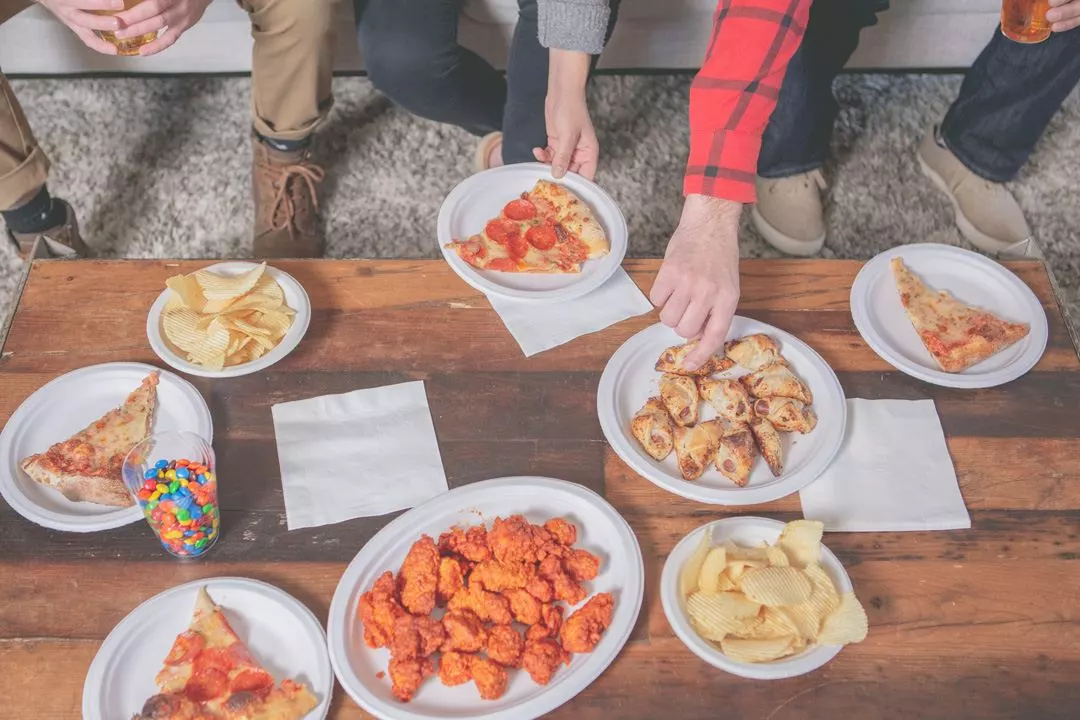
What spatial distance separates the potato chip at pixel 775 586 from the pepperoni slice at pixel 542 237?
0.67m

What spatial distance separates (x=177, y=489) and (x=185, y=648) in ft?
0.62

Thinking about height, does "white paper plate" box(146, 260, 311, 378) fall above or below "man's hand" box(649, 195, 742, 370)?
below

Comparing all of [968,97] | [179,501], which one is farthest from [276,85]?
[968,97]

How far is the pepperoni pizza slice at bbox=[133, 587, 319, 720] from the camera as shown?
1.05 metres

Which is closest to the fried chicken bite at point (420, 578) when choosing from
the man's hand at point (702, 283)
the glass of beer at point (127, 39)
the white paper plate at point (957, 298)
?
the man's hand at point (702, 283)

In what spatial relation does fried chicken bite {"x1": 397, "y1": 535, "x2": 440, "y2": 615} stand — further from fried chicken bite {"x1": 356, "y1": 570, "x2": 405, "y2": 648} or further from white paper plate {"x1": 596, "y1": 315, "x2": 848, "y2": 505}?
white paper plate {"x1": 596, "y1": 315, "x2": 848, "y2": 505}

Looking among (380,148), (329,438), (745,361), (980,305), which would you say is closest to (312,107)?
(380,148)

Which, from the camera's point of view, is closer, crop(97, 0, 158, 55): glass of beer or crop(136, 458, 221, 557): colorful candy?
crop(136, 458, 221, 557): colorful candy

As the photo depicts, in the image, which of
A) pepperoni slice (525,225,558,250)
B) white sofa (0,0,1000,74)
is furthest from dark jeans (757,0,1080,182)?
pepperoni slice (525,225,558,250)

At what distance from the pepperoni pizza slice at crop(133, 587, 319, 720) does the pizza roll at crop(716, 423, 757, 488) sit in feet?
2.02

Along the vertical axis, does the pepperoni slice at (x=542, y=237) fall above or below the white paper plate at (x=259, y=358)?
above

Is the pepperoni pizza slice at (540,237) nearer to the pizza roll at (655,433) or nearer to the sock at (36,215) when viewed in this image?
the pizza roll at (655,433)

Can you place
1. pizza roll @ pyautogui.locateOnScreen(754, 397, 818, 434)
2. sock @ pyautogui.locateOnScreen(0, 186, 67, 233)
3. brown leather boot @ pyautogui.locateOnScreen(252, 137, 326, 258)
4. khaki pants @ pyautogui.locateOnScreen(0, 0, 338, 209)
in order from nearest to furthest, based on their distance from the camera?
pizza roll @ pyautogui.locateOnScreen(754, 397, 818, 434) < khaki pants @ pyautogui.locateOnScreen(0, 0, 338, 209) < sock @ pyautogui.locateOnScreen(0, 186, 67, 233) < brown leather boot @ pyautogui.locateOnScreen(252, 137, 326, 258)

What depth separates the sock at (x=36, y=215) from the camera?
6.43 feet
